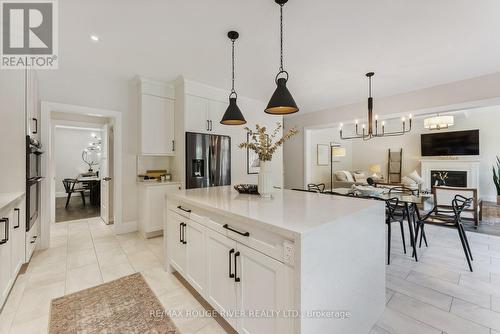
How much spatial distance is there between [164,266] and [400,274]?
8.74 ft

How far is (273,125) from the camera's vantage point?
198 inches

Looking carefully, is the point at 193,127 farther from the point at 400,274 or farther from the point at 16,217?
the point at 400,274

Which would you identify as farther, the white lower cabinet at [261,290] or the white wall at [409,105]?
the white wall at [409,105]

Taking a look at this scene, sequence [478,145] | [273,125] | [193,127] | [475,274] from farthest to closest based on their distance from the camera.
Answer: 1. [478,145]
2. [273,125]
3. [193,127]
4. [475,274]

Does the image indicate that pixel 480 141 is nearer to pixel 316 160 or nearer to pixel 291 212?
pixel 316 160

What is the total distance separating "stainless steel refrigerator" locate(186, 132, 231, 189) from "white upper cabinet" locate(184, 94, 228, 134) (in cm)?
14

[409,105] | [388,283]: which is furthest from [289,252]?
[409,105]

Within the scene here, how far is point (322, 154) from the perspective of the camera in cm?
801

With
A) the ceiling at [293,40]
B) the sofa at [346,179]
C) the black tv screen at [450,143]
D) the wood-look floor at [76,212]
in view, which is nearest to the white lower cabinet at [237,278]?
the ceiling at [293,40]

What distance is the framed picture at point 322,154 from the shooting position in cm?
786

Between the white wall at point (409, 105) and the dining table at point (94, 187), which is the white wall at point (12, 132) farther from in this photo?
the white wall at point (409, 105)

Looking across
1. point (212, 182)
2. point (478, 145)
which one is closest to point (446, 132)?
point (478, 145)

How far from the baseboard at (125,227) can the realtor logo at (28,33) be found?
246 cm

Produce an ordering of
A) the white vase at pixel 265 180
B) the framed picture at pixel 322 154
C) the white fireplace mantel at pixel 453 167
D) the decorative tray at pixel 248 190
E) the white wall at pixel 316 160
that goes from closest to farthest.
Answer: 1. the white vase at pixel 265 180
2. the decorative tray at pixel 248 190
3. the white fireplace mantel at pixel 453 167
4. the white wall at pixel 316 160
5. the framed picture at pixel 322 154
